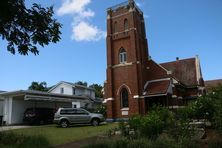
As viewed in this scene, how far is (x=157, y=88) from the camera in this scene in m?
31.1

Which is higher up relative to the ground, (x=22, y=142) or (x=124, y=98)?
(x=124, y=98)

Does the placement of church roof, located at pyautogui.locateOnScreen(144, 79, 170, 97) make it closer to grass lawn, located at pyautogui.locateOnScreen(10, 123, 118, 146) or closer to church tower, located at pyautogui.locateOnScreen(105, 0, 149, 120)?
church tower, located at pyautogui.locateOnScreen(105, 0, 149, 120)

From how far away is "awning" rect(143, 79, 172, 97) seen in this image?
29.8 m

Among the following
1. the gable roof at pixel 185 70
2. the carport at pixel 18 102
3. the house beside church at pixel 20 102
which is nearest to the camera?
the carport at pixel 18 102

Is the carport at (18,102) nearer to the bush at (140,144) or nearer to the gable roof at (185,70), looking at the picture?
the gable roof at (185,70)

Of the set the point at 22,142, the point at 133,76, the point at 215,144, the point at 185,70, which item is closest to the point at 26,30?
the point at 22,142

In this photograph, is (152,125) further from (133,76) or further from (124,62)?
(124,62)

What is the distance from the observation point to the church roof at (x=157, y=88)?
29902mm

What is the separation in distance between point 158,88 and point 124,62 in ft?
18.2

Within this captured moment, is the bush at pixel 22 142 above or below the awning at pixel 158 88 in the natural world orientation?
below

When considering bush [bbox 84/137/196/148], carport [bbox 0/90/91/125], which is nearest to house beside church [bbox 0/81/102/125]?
carport [bbox 0/90/91/125]

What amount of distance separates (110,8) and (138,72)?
10.7 m

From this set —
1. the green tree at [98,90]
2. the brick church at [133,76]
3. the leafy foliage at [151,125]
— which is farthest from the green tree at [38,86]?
the leafy foliage at [151,125]

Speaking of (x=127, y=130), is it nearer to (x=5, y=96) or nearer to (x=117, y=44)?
(x=117, y=44)
